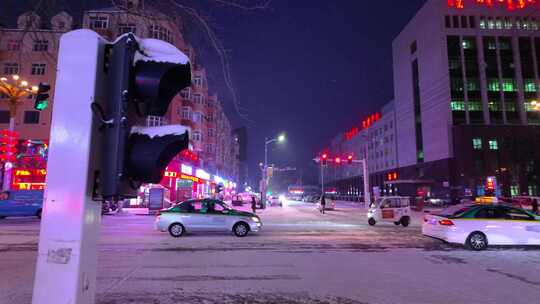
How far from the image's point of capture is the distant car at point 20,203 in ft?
72.2

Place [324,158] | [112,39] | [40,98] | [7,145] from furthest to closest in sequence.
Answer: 1. [324,158]
2. [112,39]
3. [7,145]
4. [40,98]

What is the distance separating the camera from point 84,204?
6.39ft

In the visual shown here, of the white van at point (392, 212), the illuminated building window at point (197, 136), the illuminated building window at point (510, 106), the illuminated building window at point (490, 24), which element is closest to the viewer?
the white van at point (392, 212)

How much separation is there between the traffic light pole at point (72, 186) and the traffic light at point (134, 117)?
97 millimetres

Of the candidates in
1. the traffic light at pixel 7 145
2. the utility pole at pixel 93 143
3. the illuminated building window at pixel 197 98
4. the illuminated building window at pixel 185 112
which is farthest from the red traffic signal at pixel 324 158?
the utility pole at pixel 93 143

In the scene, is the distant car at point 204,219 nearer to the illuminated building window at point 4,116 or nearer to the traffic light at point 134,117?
the traffic light at point 134,117

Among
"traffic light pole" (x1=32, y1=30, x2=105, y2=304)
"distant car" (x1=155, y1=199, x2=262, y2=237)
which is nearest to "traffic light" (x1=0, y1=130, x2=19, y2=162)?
"distant car" (x1=155, y1=199, x2=262, y2=237)

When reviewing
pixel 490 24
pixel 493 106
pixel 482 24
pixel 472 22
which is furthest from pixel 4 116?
pixel 490 24

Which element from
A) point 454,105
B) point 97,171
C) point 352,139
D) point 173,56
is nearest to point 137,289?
point 97,171

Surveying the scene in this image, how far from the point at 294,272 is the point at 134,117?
631cm

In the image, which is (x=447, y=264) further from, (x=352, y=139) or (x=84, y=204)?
(x=352, y=139)

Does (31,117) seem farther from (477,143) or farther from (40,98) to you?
(477,143)

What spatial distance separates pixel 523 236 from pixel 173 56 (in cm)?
1353

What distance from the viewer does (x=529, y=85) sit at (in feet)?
208
